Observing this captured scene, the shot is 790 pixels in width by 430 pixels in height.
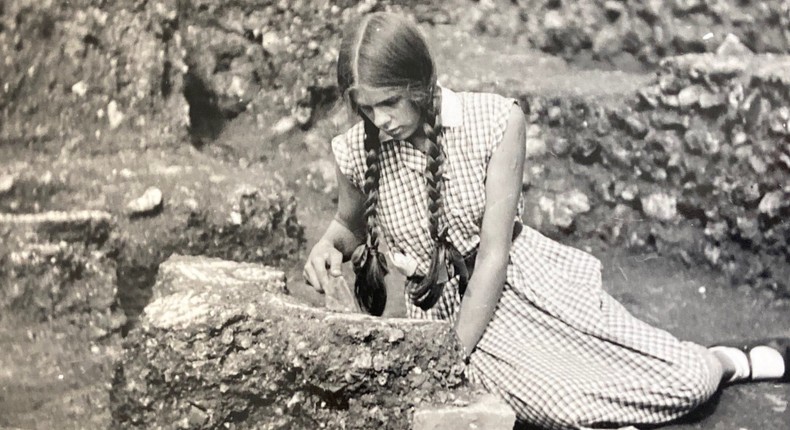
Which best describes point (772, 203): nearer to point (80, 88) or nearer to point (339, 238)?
point (339, 238)

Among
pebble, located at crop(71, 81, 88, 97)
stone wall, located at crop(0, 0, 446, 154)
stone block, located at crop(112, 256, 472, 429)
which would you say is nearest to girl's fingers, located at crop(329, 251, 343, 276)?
stone block, located at crop(112, 256, 472, 429)

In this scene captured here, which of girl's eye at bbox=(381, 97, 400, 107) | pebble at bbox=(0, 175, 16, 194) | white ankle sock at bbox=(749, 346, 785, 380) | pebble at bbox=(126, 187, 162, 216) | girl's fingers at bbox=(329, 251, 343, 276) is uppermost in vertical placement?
girl's eye at bbox=(381, 97, 400, 107)

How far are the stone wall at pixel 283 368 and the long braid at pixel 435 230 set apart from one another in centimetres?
12

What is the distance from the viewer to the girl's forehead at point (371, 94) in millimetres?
1048

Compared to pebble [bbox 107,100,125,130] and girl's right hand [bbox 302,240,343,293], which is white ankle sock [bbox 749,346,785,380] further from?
pebble [bbox 107,100,125,130]

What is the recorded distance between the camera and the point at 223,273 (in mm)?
1145

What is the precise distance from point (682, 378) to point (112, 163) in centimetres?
94

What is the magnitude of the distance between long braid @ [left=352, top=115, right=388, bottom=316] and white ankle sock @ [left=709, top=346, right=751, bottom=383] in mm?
546

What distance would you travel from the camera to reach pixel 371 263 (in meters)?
1.18

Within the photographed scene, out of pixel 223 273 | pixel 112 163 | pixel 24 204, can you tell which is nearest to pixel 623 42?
pixel 223 273

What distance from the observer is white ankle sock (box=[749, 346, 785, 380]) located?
1.23 metres

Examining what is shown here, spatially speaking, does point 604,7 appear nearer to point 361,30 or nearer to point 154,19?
point 361,30

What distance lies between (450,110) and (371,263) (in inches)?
10.4

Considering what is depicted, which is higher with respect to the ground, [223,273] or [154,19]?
[154,19]
